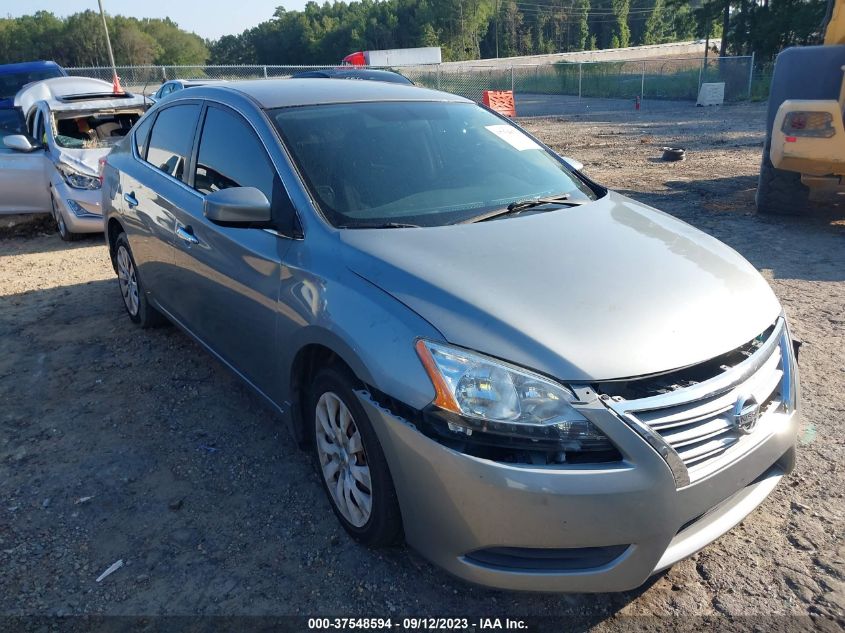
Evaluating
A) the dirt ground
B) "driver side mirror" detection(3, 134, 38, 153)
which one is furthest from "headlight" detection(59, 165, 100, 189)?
the dirt ground

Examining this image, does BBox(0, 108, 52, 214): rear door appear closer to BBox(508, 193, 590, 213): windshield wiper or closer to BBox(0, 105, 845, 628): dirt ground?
BBox(0, 105, 845, 628): dirt ground

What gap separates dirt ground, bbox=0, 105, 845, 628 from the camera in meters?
2.49

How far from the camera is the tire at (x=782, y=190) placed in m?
7.66

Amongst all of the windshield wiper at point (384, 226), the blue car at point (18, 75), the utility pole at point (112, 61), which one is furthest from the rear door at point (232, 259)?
the blue car at point (18, 75)

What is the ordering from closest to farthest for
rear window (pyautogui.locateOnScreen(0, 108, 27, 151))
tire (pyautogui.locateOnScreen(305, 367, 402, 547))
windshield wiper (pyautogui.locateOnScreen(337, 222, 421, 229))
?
tire (pyautogui.locateOnScreen(305, 367, 402, 547)) → windshield wiper (pyautogui.locateOnScreen(337, 222, 421, 229)) → rear window (pyautogui.locateOnScreen(0, 108, 27, 151))

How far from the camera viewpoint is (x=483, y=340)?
220 cm

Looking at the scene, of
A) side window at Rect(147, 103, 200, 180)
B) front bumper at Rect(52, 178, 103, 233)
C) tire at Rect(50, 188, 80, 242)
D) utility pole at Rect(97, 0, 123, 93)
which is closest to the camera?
side window at Rect(147, 103, 200, 180)

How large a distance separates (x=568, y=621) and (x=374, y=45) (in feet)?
353

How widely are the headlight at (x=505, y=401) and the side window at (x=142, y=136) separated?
3394mm

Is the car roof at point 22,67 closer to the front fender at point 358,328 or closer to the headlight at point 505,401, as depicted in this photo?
the front fender at point 358,328

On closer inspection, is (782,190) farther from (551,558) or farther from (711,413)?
(551,558)

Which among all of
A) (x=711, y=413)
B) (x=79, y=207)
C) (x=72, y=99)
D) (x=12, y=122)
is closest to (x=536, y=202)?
(x=711, y=413)

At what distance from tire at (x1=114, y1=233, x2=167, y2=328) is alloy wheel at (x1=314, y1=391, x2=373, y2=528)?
2643mm

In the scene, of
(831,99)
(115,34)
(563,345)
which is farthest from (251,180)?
(115,34)
